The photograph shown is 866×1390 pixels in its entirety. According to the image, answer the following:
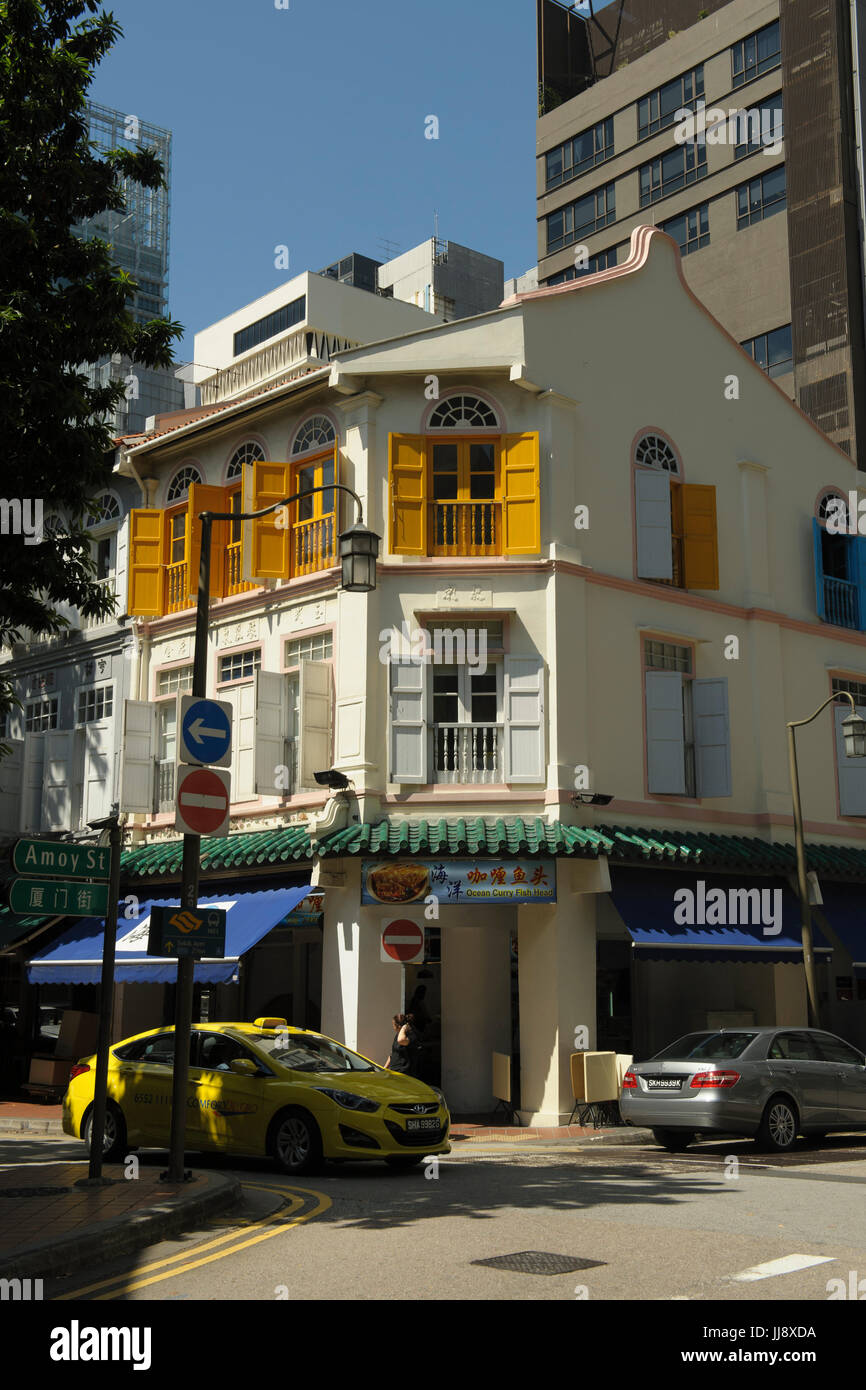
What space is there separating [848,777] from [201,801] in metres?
16.1

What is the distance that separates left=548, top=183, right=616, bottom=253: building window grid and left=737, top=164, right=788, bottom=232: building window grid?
23.4ft

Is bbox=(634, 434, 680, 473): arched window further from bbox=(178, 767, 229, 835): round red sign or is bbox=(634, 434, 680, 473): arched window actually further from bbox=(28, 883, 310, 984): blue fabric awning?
bbox=(178, 767, 229, 835): round red sign

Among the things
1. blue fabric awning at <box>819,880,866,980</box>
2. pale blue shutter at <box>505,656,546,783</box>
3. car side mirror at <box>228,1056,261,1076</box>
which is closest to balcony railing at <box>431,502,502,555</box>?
pale blue shutter at <box>505,656,546,783</box>

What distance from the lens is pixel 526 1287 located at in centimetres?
788

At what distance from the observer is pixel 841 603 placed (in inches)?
1043

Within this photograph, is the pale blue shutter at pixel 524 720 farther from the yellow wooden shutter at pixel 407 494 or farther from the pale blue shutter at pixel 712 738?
the pale blue shutter at pixel 712 738

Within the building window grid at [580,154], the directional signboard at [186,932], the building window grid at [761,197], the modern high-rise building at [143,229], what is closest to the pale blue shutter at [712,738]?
the directional signboard at [186,932]

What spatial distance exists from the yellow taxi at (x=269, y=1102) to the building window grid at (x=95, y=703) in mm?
11231

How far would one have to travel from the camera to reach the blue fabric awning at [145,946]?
2050 cm

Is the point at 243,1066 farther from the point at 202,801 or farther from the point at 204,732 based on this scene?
the point at 204,732

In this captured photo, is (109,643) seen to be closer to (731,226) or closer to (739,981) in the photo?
(739,981)

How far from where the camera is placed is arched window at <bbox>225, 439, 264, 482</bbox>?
2456cm

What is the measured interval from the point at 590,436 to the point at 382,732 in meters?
5.93

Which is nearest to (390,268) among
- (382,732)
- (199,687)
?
(382,732)
